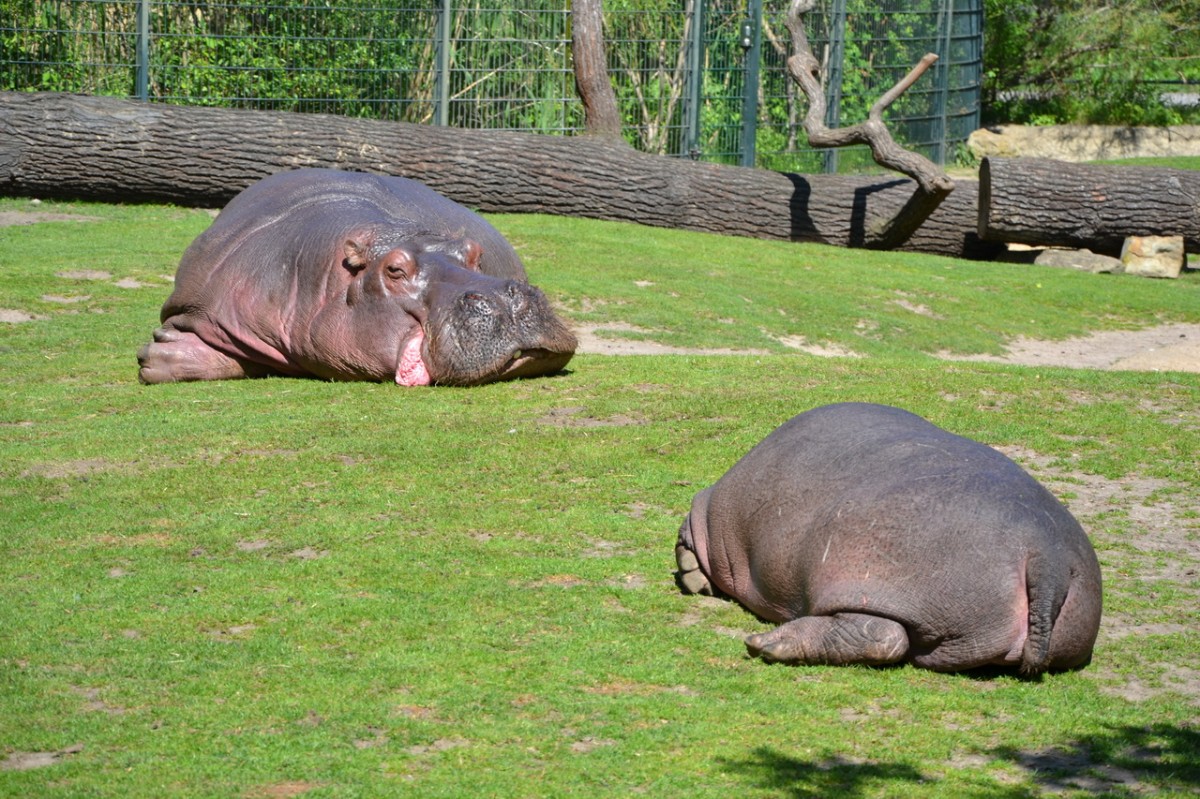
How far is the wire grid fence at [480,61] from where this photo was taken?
1739 centimetres

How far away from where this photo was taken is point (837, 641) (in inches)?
179

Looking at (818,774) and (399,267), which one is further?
(399,267)

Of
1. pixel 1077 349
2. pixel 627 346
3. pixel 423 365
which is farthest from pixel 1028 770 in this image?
pixel 1077 349

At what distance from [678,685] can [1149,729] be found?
1.36m

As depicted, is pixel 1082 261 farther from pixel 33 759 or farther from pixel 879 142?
pixel 33 759

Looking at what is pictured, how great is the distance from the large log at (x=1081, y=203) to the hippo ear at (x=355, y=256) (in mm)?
9537

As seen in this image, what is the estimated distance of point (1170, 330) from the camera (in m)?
13.7

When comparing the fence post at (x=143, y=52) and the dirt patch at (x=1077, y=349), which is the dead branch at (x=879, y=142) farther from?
the fence post at (x=143, y=52)

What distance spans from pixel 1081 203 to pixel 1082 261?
67cm

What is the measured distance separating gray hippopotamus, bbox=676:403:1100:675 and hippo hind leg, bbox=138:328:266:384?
5.08 meters

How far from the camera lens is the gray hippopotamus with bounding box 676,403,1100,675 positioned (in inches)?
175

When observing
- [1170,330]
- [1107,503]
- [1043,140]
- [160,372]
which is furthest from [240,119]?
[1043,140]

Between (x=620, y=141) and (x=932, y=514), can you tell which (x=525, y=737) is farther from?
(x=620, y=141)

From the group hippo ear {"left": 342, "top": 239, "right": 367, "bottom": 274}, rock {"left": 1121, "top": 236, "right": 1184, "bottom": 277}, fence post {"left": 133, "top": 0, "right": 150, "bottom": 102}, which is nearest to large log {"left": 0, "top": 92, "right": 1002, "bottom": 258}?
fence post {"left": 133, "top": 0, "right": 150, "bottom": 102}
